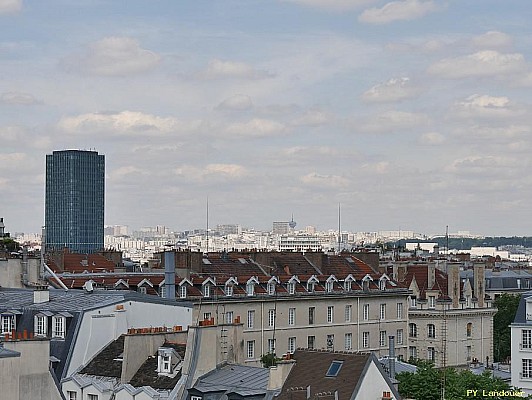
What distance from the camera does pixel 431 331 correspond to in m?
99.1

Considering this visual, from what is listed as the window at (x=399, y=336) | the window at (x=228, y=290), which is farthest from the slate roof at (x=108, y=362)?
the window at (x=399, y=336)

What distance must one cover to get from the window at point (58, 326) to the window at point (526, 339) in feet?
127

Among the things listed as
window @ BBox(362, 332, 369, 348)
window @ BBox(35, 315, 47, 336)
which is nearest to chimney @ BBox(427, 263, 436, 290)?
window @ BBox(362, 332, 369, 348)

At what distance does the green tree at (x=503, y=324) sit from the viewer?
106956mm

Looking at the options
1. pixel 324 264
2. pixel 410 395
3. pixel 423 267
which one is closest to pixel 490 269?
pixel 423 267

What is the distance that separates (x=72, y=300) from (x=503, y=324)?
71.5m

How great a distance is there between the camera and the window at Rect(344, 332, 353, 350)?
3561 inches

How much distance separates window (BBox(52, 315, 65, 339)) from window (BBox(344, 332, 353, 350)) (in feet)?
163

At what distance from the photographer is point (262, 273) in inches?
A: 3536

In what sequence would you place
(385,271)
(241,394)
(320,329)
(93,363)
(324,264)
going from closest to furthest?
(241,394), (93,363), (320,329), (324,264), (385,271)

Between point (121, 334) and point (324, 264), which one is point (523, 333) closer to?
point (324, 264)

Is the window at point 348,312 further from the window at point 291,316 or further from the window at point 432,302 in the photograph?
the window at point 432,302

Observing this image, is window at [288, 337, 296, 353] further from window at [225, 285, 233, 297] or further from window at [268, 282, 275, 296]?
window at [225, 285, 233, 297]

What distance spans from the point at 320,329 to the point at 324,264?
760 centimetres
